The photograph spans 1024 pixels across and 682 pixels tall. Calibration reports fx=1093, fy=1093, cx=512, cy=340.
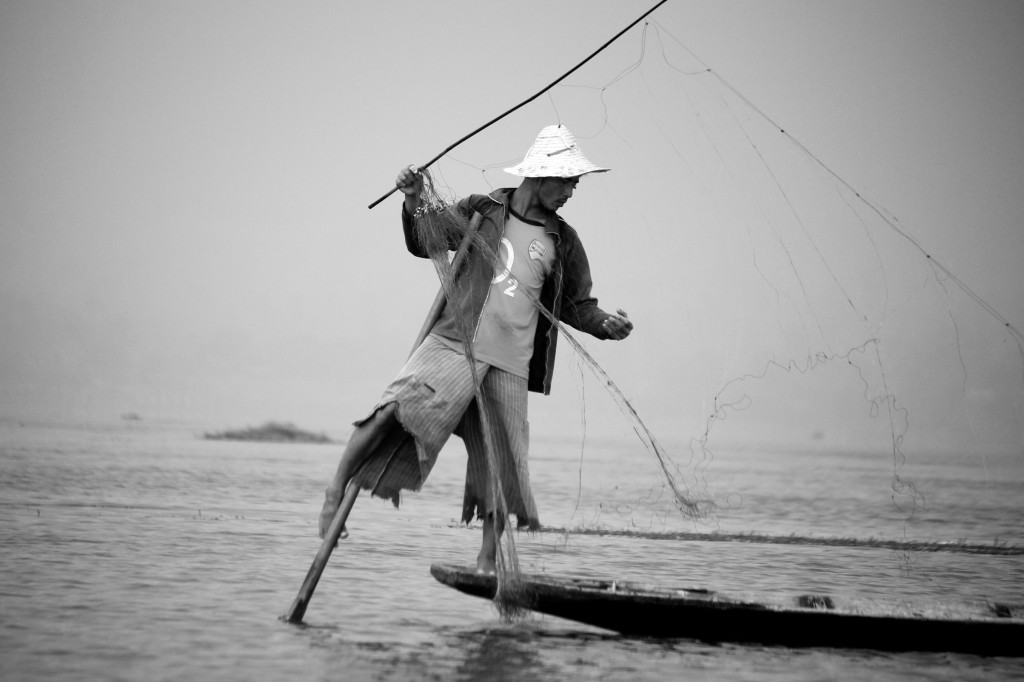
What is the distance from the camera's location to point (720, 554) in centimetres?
695

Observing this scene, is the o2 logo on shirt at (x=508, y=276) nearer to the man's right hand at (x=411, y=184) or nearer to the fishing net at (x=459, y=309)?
the fishing net at (x=459, y=309)

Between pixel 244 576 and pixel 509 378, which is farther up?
pixel 509 378

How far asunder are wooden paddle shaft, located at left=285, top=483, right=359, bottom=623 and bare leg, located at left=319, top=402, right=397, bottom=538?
70 mm

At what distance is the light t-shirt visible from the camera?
4277mm

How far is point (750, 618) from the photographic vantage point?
4039mm

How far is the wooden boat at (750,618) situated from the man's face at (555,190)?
4.84 feet

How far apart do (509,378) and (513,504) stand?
1.65ft

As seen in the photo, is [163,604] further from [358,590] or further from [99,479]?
[99,479]

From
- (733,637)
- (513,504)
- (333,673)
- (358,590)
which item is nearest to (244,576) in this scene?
(358,590)

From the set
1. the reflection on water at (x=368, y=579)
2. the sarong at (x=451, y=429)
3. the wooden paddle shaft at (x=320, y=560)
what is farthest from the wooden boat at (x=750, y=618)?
the wooden paddle shaft at (x=320, y=560)

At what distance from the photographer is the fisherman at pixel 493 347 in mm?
4094

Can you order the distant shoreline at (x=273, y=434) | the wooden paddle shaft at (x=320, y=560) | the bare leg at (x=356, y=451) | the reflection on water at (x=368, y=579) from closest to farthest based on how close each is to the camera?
the reflection on water at (x=368, y=579)
the wooden paddle shaft at (x=320, y=560)
the bare leg at (x=356, y=451)
the distant shoreline at (x=273, y=434)

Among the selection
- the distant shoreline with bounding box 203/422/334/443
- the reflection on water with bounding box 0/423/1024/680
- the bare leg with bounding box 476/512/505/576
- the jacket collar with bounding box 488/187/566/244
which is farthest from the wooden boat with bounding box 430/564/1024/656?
the distant shoreline with bounding box 203/422/334/443

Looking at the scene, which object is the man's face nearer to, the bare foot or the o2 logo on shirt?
the o2 logo on shirt
